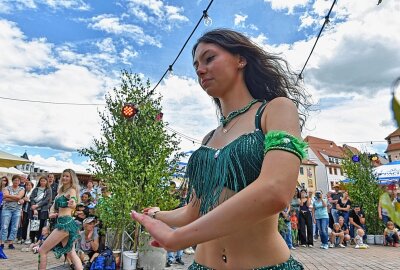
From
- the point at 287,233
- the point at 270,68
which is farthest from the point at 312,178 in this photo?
the point at 270,68

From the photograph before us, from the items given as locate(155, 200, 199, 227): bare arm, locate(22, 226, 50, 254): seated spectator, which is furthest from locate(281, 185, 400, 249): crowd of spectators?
locate(155, 200, 199, 227): bare arm

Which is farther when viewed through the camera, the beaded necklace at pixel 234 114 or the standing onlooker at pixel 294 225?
the standing onlooker at pixel 294 225

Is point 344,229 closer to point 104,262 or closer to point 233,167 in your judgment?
point 104,262

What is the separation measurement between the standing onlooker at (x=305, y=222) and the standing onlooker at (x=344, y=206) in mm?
1555

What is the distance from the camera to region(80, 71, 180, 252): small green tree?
7277 mm

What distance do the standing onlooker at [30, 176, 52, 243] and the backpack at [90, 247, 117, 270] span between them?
369cm

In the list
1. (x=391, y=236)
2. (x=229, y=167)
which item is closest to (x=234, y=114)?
(x=229, y=167)

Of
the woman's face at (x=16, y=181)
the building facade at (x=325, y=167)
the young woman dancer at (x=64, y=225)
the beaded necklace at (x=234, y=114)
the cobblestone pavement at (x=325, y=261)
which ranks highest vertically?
the building facade at (x=325, y=167)

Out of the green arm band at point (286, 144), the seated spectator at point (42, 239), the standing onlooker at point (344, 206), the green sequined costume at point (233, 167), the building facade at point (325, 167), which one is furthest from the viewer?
the building facade at point (325, 167)

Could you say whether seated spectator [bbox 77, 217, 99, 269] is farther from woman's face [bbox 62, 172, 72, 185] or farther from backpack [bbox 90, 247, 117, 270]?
woman's face [bbox 62, 172, 72, 185]

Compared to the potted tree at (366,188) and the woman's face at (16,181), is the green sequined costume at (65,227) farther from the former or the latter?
the potted tree at (366,188)

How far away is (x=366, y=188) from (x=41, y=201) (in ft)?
40.2

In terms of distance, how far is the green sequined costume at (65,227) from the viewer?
19.3ft

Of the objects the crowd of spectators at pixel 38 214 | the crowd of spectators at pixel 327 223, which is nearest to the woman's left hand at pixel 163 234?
the crowd of spectators at pixel 38 214
